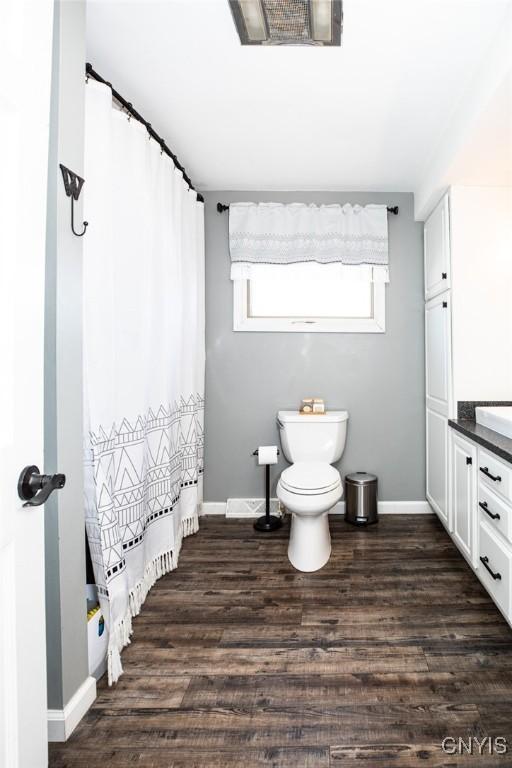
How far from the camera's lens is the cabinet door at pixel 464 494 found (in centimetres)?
207

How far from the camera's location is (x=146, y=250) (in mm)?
1962

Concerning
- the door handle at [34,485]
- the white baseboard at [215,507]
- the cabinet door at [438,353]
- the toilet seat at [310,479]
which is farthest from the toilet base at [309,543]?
the door handle at [34,485]

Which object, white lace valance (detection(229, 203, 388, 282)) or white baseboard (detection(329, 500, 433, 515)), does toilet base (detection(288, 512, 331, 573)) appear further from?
white lace valance (detection(229, 203, 388, 282))

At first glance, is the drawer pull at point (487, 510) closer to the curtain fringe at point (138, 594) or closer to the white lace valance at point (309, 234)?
the curtain fringe at point (138, 594)

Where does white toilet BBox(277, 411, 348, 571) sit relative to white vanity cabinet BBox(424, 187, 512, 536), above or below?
below

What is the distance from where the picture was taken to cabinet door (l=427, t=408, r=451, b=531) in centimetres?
257

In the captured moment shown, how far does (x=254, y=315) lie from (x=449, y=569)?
2027 millimetres

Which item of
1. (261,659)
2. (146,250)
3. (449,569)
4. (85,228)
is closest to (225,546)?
(261,659)

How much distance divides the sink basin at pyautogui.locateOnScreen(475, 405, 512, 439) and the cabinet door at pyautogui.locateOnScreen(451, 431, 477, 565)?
138 millimetres

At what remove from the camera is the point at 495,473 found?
179 centimetres

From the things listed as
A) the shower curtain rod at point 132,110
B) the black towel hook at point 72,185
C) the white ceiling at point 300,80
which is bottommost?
the black towel hook at point 72,185

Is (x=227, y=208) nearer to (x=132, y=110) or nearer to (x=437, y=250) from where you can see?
(x=132, y=110)

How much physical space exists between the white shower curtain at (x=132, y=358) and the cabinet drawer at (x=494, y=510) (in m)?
1.48

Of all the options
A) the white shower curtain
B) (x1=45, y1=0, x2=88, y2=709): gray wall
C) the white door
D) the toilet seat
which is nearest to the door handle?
the white door
